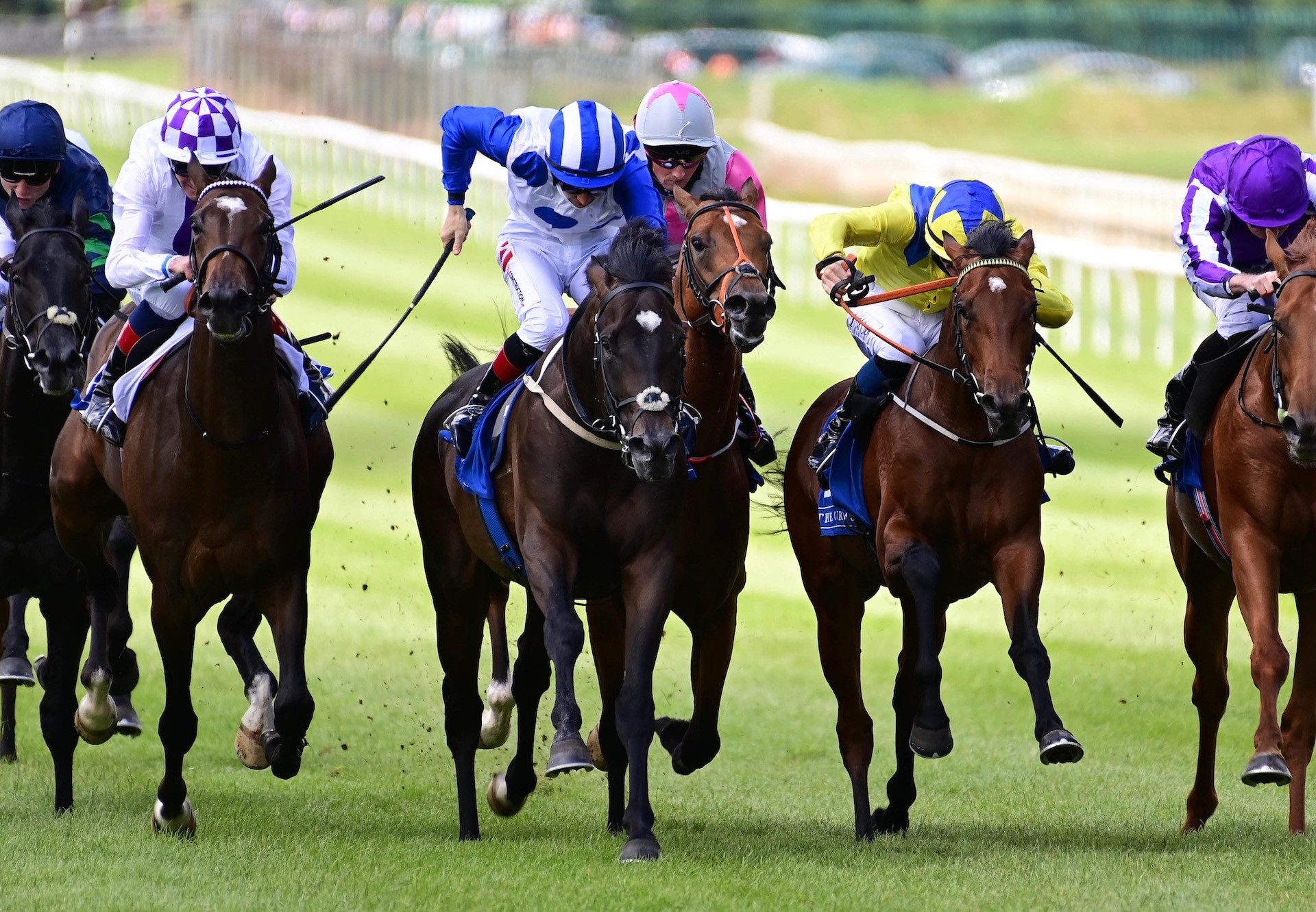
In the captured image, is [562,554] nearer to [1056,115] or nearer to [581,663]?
[581,663]

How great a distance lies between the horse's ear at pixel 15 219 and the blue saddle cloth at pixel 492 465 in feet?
6.77

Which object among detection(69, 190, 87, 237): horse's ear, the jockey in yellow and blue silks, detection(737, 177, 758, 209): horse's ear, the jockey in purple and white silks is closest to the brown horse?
the jockey in purple and white silks

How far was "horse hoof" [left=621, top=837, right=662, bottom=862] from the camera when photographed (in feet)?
22.0

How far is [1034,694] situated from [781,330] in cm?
1343

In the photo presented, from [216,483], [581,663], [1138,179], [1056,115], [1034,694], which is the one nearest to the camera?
[1034,694]

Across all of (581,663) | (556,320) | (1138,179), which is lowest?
(581,663)

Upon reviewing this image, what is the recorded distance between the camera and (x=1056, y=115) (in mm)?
37656

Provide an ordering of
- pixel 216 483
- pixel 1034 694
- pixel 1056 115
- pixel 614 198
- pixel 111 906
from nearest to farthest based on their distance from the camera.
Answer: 1. pixel 111 906
2. pixel 1034 694
3. pixel 216 483
4. pixel 614 198
5. pixel 1056 115

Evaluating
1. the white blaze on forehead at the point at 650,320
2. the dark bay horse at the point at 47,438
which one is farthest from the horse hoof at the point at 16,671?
the white blaze on forehead at the point at 650,320

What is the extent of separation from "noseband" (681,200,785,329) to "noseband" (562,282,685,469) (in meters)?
0.14

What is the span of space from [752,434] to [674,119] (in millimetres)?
1320

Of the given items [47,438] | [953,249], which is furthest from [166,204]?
[953,249]

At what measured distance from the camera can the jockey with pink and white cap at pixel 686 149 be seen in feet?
25.0

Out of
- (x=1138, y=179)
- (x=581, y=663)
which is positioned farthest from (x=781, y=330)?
(x=581, y=663)
